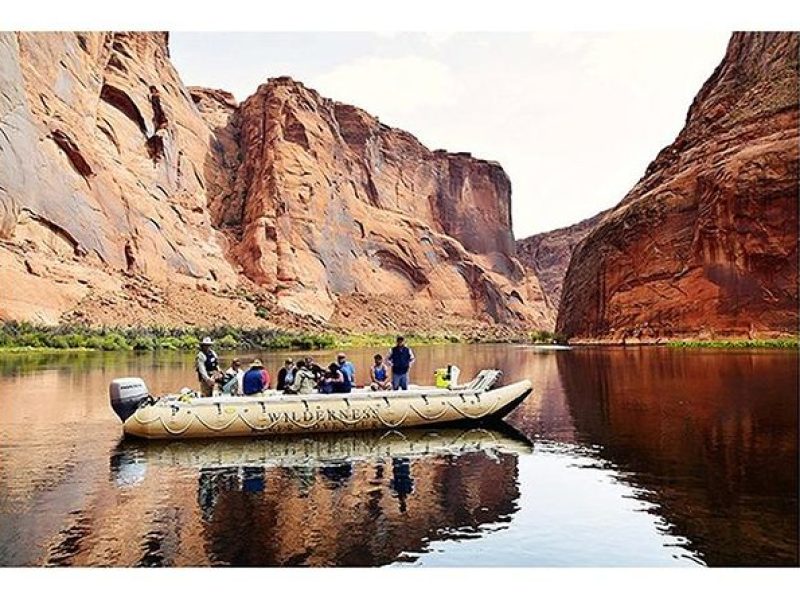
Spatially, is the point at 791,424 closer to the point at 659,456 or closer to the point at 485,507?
the point at 659,456

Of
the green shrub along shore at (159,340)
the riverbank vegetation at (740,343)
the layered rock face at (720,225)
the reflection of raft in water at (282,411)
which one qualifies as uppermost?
the layered rock face at (720,225)

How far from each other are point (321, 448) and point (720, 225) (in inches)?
1933

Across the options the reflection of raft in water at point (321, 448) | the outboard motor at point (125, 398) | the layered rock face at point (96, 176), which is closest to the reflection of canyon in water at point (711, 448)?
the reflection of raft in water at point (321, 448)

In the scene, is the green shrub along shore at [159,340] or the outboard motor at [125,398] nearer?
the outboard motor at [125,398]

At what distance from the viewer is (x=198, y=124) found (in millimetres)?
93688

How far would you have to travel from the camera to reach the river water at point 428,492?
9258mm

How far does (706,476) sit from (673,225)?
53.9 m

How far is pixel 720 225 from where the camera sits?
58.1 m

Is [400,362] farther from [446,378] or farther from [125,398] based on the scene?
[125,398]

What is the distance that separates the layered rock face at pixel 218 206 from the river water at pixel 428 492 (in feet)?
125

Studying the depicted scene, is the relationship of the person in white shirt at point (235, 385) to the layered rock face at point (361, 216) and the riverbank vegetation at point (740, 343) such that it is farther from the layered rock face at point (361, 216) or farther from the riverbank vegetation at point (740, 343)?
the layered rock face at point (361, 216)

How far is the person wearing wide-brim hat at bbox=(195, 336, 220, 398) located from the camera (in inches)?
701

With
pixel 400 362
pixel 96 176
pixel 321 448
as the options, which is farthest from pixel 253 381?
pixel 96 176

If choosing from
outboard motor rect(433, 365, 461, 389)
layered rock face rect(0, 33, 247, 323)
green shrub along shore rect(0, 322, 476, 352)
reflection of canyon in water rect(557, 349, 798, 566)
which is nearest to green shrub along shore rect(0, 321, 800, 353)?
green shrub along shore rect(0, 322, 476, 352)
